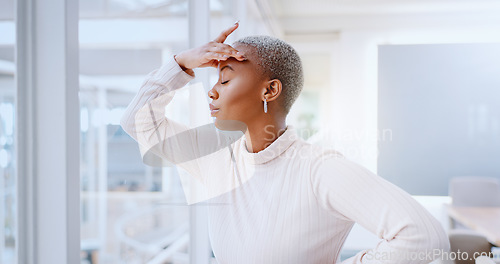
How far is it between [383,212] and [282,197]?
194 mm

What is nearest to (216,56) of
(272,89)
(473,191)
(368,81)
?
(272,89)

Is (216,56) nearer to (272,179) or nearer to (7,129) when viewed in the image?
(272,179)

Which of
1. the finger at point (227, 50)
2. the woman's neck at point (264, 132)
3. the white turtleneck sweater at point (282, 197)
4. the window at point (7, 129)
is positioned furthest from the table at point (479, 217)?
the window at point (7, 129)

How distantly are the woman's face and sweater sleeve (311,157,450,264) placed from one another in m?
0.21

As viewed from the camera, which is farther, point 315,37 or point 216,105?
point 315,37

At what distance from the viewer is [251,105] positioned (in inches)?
30.3

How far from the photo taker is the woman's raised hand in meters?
0.73

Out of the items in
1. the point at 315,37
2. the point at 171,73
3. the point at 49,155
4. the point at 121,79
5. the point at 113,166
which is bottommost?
the point at 113,166

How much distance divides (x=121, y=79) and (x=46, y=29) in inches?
43.5

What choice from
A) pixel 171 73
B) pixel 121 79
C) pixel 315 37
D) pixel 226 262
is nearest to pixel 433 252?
pixel 226 262

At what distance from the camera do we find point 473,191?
1.41 m

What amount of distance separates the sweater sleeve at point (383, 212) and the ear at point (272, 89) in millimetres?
184

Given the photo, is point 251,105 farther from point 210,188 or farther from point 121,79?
point 121,79

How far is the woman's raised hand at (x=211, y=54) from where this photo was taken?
0.73 metres
